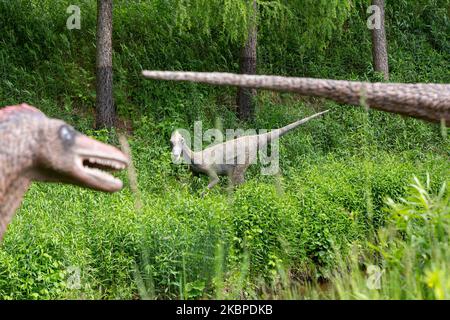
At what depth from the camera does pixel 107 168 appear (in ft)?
12.8

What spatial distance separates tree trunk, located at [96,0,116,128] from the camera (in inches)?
462

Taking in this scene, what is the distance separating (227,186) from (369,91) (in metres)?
6.40

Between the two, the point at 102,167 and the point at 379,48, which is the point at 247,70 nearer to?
the point at 379,48

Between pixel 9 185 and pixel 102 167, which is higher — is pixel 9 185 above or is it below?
below

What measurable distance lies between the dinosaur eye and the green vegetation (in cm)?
76

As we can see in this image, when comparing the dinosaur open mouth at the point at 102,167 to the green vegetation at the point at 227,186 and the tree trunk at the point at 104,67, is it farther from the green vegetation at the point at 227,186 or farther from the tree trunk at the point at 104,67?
the tree trunk at the point at 104,67

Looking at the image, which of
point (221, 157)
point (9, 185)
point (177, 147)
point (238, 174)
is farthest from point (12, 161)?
point (238, 174)

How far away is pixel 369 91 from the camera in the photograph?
4.10m

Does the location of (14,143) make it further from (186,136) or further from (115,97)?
(115,97)

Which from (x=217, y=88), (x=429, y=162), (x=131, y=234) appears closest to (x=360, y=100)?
(x=131, y=234)

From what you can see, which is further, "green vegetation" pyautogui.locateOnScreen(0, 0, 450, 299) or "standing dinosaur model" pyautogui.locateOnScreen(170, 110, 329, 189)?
"standing dinosaur model" pyautogui.locateOnScreen(170, 110, 329, 189)

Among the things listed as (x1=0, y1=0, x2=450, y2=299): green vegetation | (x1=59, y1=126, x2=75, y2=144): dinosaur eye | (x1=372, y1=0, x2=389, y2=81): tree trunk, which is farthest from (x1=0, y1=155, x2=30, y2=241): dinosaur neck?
(x1=372, y1=0, x2=389, y2=81): tree trunk

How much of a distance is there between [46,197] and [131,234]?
2385 mm

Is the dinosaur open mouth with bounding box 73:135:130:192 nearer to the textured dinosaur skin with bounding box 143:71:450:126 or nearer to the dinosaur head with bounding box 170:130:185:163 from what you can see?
the textured dinosaur skin with bounding box 143:71:450:126
